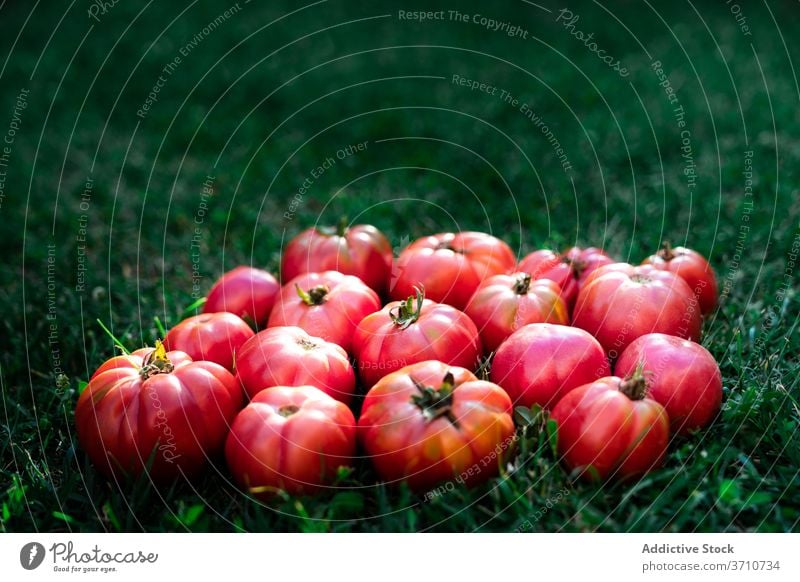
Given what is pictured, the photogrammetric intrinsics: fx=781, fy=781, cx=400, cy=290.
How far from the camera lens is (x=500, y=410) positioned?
8.93 ft

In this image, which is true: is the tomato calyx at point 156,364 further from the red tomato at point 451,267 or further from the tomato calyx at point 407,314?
the red tomato at point 451,267

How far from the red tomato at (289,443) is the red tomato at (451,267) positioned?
977 millimetres

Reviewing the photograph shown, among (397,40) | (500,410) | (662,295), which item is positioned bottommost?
(500,410)

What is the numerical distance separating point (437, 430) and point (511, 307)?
33.2 inches

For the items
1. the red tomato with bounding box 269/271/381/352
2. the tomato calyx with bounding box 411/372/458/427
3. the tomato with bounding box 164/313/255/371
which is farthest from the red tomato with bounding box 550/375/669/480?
the tomato with bounding box 164/313/255/371

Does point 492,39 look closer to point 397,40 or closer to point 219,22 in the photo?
point 397,40

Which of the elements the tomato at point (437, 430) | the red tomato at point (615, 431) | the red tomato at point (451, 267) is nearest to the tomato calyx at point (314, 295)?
the red tomato at point (451, 267)

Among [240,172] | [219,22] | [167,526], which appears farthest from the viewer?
[219,22]

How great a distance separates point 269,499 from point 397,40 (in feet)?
Result: 24.3

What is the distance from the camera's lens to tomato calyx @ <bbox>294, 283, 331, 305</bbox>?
3.39m

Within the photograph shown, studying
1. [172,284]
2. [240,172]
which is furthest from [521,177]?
[172,284]

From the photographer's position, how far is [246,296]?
149 inches

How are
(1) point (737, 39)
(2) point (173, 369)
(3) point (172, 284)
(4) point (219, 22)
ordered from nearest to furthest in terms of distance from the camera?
(2) point (173, 369)
(3) point (172, 284)
(1) point (737, 39)
(4) point (219, 22)

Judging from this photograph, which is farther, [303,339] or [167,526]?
[303,339]
